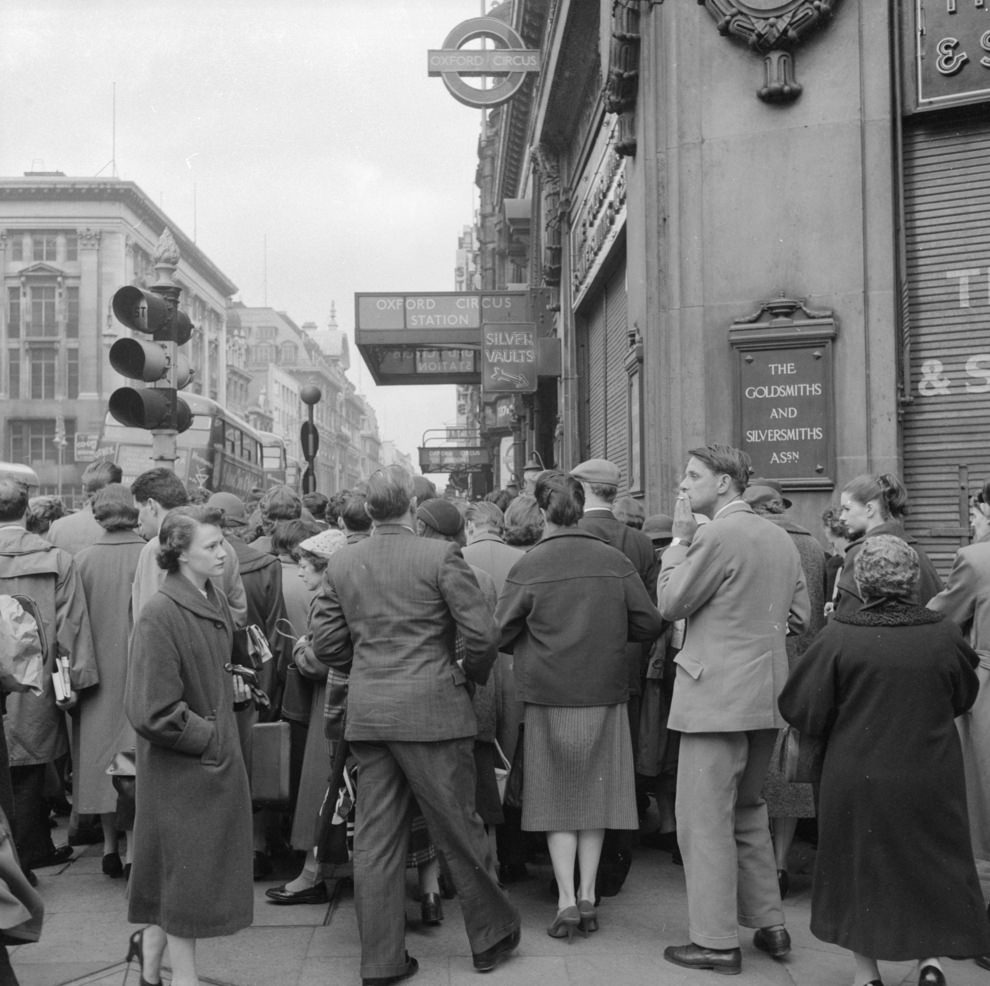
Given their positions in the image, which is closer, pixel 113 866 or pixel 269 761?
pixel 269 761

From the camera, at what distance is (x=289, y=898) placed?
6.13 m

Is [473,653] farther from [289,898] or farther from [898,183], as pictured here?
[898,183]

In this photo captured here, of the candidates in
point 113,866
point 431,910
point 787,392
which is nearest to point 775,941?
point 431,910

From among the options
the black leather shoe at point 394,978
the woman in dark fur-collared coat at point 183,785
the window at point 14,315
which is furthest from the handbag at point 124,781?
the window at point 14,315

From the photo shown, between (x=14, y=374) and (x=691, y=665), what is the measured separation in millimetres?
79687

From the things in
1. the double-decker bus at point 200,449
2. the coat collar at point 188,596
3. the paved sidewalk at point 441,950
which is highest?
the double-decker bus at point 200,449

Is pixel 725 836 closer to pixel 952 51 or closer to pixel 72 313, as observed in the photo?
pixel 952 51

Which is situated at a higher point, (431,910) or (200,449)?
(200,449)

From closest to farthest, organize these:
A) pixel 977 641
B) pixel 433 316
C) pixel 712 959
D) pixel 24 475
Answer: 1. pixel 712 959
2. pixel 977 641
3. pixel 433 316
4. pixel 24 475

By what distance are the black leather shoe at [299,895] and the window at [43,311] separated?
77142 mm

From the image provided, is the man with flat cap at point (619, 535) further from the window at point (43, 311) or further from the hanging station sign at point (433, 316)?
the window at point (43, 311)

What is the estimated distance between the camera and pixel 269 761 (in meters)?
5.96

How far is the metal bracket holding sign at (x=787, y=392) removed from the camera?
8797 millimetres

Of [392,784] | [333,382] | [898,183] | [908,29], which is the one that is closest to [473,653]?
[392,784]
